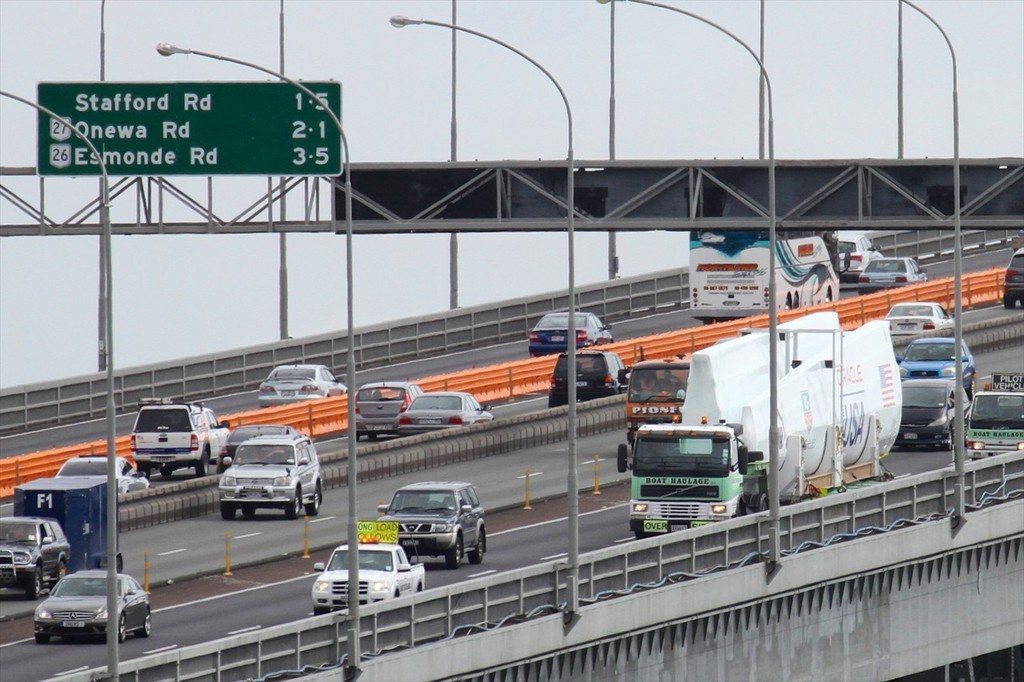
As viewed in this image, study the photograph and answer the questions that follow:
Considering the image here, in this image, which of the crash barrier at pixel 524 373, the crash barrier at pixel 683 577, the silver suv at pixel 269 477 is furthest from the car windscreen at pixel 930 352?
the silver suv at pixel 269 477

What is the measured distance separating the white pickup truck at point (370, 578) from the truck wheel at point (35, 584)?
8219mm

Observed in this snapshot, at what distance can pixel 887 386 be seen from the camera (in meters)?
52.6

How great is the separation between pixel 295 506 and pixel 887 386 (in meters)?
14.3

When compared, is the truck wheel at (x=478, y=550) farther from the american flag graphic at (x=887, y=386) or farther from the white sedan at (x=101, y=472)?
the american flag graphic at (x=887, y=386)

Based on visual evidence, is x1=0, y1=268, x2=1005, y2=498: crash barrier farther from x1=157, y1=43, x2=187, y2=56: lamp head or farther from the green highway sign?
x1=157, y1=43, x2=187, y2=56: lamp head

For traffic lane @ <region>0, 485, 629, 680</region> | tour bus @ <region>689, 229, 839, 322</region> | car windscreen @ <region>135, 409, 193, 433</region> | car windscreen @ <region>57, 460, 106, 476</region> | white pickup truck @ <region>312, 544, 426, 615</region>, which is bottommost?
traffic lane @ <region>0, 485, 629, 680</region>

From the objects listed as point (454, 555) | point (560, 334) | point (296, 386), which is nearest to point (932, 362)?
point (560, 334)

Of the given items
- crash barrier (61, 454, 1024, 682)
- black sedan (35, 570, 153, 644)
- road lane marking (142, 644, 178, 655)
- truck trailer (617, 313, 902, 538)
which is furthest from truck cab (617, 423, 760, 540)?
black sedan (35, 570, 153, 644)

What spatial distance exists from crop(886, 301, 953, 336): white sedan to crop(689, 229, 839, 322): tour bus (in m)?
4.64

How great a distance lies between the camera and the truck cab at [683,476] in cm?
4288

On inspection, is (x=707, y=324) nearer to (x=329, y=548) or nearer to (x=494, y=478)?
(x=494, y=478)

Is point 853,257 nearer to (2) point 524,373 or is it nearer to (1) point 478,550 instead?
(2) point 524,373

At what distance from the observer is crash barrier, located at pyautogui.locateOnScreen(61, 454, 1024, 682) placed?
100ft

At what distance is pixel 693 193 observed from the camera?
182 ft
